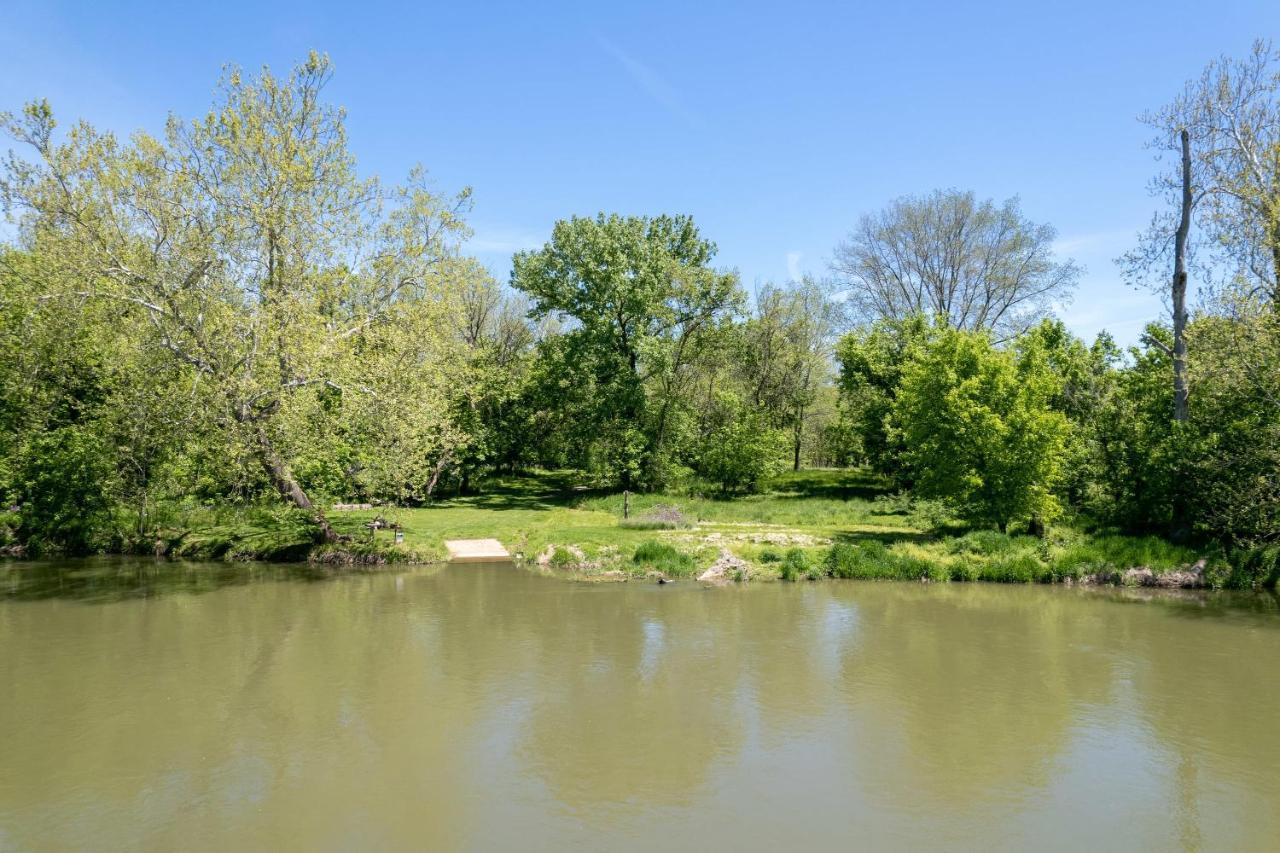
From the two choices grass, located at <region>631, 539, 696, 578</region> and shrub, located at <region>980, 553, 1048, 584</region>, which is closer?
shrub, located at <region>980, 553, 1048, 584</region>

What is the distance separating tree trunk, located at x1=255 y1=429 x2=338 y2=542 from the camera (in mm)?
21641

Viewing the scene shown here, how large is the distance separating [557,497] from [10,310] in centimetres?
2280

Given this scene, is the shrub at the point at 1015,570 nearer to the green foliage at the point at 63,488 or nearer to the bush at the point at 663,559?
the bush at the point at 663,559

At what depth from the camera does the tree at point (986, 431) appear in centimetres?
2316

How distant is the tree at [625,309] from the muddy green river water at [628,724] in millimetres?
19664

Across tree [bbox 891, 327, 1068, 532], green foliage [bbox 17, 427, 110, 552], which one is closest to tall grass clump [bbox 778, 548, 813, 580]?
tree [bbox 891, 327, 1068, 532]

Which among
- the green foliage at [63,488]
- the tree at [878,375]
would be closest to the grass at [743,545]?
the green foliage at [63,488]

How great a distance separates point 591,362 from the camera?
38.3 m

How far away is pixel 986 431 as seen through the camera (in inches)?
929

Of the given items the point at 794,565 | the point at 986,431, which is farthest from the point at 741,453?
the point at 794,565

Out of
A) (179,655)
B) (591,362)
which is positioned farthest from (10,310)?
(591,362)

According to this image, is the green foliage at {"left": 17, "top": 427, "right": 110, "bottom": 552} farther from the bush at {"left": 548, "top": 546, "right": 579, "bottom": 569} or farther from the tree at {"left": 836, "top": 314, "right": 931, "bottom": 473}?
the tree at {"left": 836, "top": 314, "right": 931, "bottom": 473}

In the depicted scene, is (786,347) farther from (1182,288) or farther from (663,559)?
(663,559)

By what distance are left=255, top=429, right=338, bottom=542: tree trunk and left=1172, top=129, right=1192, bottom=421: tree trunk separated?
2590cm
